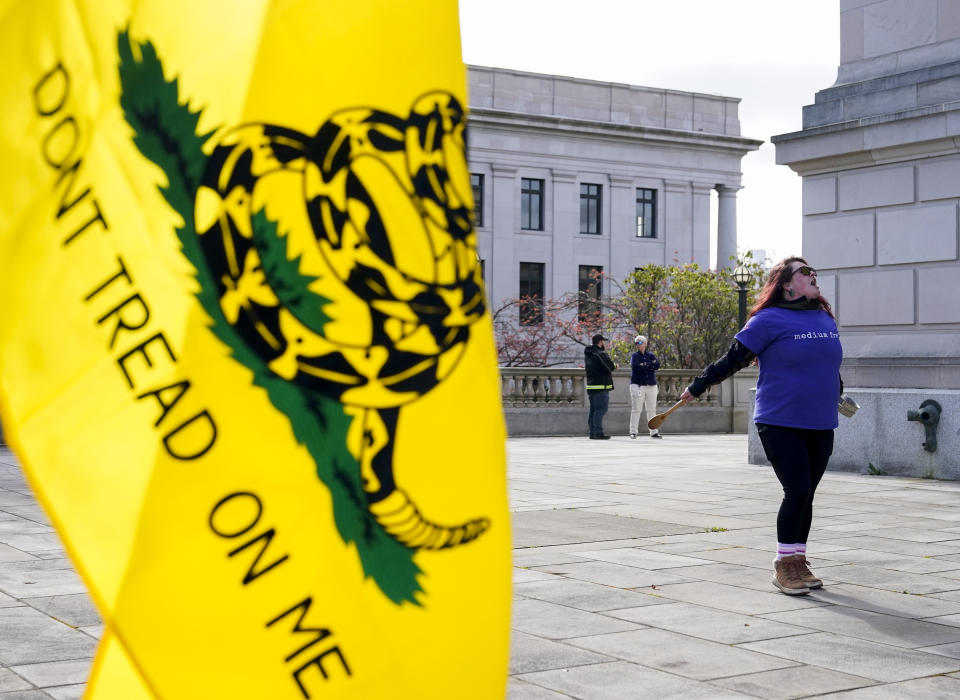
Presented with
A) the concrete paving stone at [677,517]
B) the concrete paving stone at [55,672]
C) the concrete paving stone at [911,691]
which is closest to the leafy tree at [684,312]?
the concrete paving stone at [677,517]

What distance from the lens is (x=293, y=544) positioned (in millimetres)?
2225

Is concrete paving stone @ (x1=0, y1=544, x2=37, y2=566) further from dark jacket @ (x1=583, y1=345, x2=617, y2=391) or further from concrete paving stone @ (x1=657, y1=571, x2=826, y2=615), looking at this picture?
dark jacket @ (x1=583, y1=345, x2=617, y2=391)

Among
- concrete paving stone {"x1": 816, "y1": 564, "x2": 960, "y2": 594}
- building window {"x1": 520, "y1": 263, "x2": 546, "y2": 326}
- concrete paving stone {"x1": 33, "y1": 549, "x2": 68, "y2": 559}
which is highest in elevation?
building window {"x1": 520, "y1": 263, "x2": 546, "y2": 326}

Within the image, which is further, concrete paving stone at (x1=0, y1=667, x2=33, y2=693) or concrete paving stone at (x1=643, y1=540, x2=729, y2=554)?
concrete paving stone at (x1=643, y1=540, x2=729, y2=554)

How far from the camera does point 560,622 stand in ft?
19.8

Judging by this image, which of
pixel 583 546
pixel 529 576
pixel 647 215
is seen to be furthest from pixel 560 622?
pixel 647 215

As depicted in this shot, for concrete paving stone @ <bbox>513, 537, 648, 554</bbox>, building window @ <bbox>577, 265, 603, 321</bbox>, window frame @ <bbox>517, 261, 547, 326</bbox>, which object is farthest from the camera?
building window @ <bbox>577, 265, 603, 321</bbox>

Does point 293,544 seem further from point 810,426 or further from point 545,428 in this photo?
point 545,428

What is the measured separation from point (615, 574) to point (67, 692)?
357 centimetres

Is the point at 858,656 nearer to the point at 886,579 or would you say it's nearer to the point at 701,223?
the point at 886,579

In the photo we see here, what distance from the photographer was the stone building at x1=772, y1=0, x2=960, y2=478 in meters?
13.7

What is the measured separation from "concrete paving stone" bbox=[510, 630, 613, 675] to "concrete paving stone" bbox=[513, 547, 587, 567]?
2.18 metres

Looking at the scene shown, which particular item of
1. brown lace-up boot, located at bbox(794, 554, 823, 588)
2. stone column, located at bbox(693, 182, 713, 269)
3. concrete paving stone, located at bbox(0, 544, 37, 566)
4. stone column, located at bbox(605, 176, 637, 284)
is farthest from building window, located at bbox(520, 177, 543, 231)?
brown lace-up boot, located at bbox(794, 554, 823, 588)

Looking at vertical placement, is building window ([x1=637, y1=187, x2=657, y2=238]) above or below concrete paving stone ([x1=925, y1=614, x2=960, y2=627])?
above
